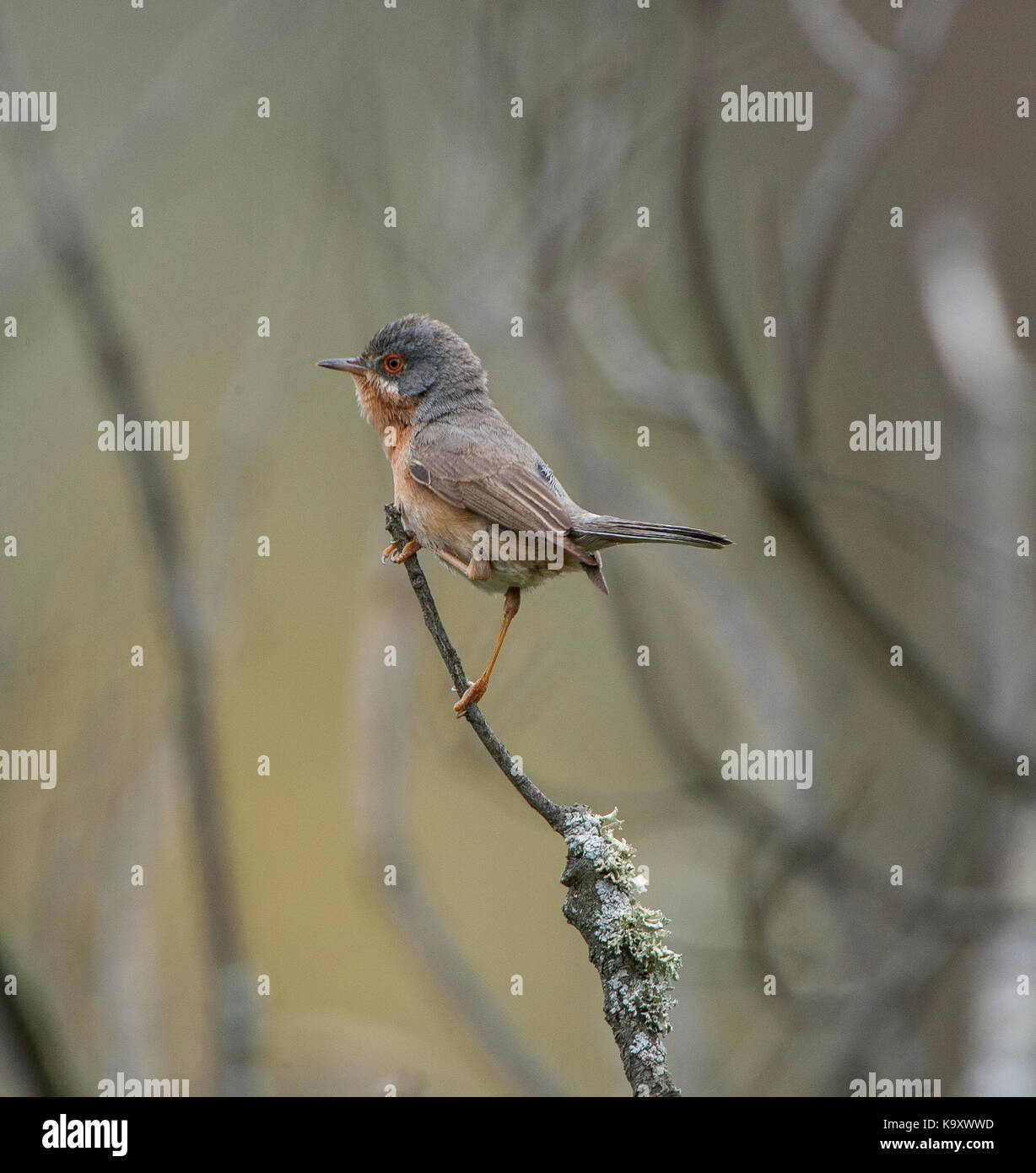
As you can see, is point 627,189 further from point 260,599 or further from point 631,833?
point 260,599

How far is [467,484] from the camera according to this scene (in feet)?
13.5

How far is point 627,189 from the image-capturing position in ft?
18.5

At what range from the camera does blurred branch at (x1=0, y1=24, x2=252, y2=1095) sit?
3330 mm

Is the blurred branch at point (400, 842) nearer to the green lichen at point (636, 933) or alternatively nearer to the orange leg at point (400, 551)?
the orange leg at point (400, 551)

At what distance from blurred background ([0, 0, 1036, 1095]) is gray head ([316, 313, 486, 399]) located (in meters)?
0.34

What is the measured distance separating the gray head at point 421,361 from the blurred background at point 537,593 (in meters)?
0.34

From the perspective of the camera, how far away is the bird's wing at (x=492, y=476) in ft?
12.9

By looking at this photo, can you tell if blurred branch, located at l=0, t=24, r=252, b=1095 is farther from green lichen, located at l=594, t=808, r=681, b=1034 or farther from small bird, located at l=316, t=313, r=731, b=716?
green lichen, located at l=594, t=808, r=681, b=1034

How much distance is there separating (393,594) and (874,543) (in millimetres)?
4770

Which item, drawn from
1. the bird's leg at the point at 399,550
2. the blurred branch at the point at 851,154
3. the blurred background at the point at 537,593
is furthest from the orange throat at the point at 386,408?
the blurred branch at the point at 851,154

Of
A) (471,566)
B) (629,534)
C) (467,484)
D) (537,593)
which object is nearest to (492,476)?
(467,484)

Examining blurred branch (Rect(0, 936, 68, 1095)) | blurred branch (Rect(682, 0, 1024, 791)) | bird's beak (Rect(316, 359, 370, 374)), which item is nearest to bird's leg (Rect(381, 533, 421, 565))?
bird's beak (Rect(316, 359, 370, 374))

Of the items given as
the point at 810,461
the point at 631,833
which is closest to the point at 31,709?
the point at 631,833

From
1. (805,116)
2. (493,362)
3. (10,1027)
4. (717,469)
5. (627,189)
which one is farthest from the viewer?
(805,116)
